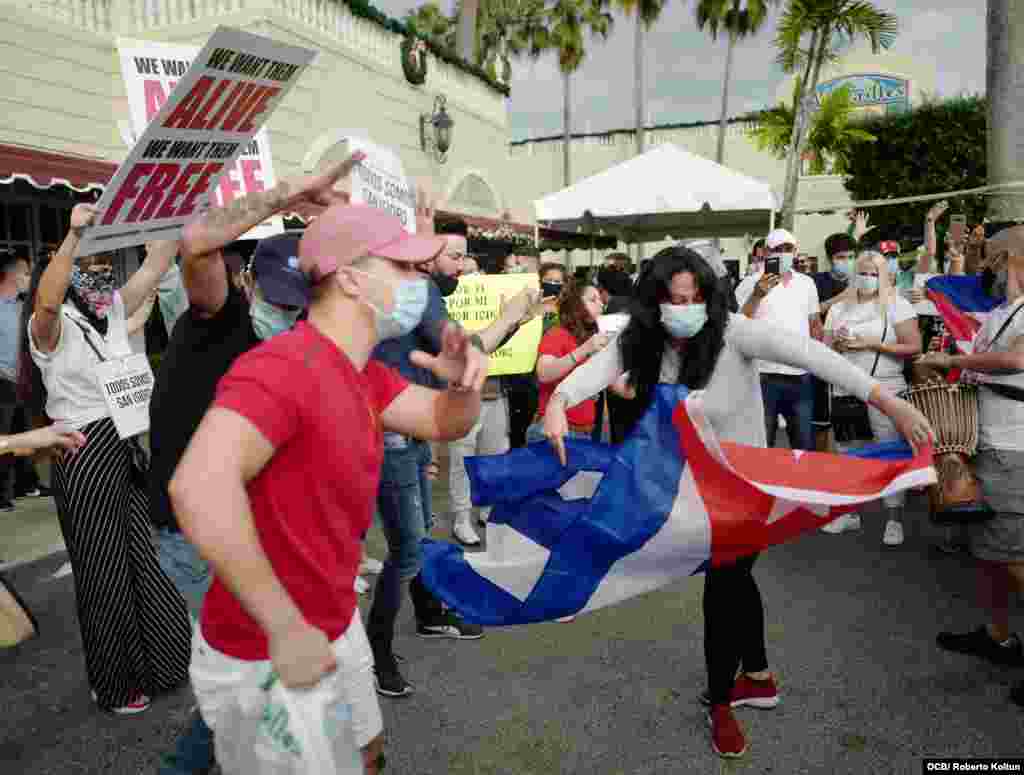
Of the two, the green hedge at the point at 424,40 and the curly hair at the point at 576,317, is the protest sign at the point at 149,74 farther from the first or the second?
the green hedge at the point at 424,40

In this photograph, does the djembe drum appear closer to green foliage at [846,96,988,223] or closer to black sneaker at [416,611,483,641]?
black sneaker at [416,611,483,641]

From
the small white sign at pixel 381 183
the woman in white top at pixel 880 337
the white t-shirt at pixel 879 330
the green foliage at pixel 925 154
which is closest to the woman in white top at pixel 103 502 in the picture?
the small white sign at pixel 381 183

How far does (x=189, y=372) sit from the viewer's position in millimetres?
3014

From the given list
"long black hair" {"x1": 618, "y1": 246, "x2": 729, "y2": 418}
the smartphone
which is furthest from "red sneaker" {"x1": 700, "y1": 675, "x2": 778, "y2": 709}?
the smartphone

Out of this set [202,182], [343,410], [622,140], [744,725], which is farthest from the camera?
[622,140]

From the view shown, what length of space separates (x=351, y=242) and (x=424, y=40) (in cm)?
1775

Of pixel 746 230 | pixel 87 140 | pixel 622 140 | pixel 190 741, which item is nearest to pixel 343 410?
pixel 190 741

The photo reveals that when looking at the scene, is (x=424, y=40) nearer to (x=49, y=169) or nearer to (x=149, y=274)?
(x=49, y=169)

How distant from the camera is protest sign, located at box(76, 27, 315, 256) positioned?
2645 mm

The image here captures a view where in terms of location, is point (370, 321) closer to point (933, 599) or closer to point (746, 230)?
point (933, 599)

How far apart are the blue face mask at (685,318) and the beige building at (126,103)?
17.7 feet

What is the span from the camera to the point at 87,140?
472 inches

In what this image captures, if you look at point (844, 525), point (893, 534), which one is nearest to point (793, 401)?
point (844, 525)

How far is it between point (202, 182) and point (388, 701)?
2.31m
